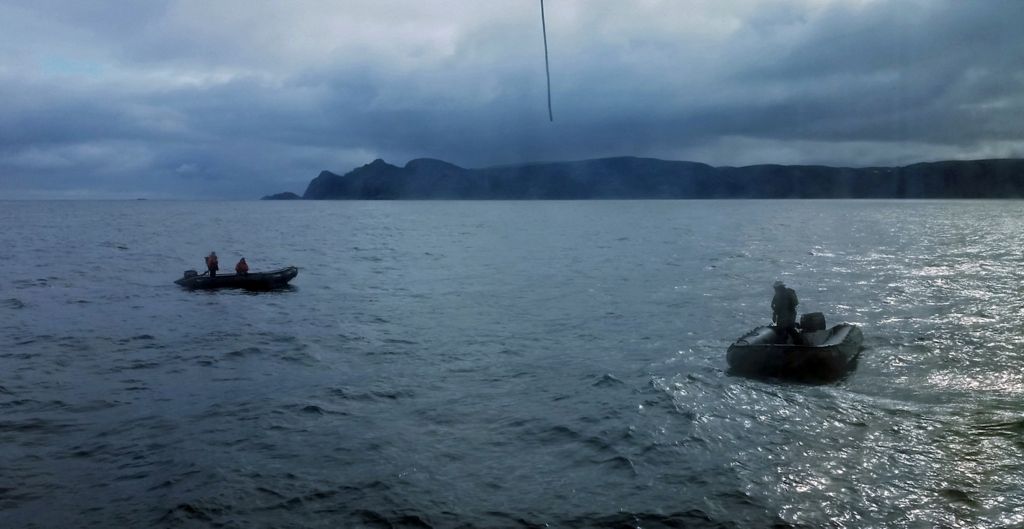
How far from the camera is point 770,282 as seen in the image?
1532 inches

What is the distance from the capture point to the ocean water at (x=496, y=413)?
10969 mm

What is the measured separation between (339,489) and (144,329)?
1774 cm

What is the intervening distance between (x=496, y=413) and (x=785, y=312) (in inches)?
368

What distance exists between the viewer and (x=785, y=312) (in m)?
20.2

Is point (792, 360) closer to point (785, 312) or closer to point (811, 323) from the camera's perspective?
point (785, 312)

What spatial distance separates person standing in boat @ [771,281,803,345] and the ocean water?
1947 mm

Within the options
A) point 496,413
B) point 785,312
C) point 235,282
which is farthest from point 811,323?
point 235,282

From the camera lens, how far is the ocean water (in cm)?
1097

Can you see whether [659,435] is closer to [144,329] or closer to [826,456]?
[826,456]

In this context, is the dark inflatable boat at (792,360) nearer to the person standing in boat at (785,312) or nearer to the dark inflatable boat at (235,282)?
the person standing in boat at (785,312)

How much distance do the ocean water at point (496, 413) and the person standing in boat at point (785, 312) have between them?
1.95 meters

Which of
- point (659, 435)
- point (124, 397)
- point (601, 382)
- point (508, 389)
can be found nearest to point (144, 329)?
point (124, 397)

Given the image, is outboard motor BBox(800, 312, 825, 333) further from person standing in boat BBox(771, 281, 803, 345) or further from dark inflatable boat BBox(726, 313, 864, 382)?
dark inflatable boat BBox(726, 313, 864, 382)

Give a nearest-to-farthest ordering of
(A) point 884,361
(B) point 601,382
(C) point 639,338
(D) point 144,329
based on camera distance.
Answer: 1. (B) point 601,382
2. (A) point 884,361
3. (C) point 639,338
4. (D) point 144,329
